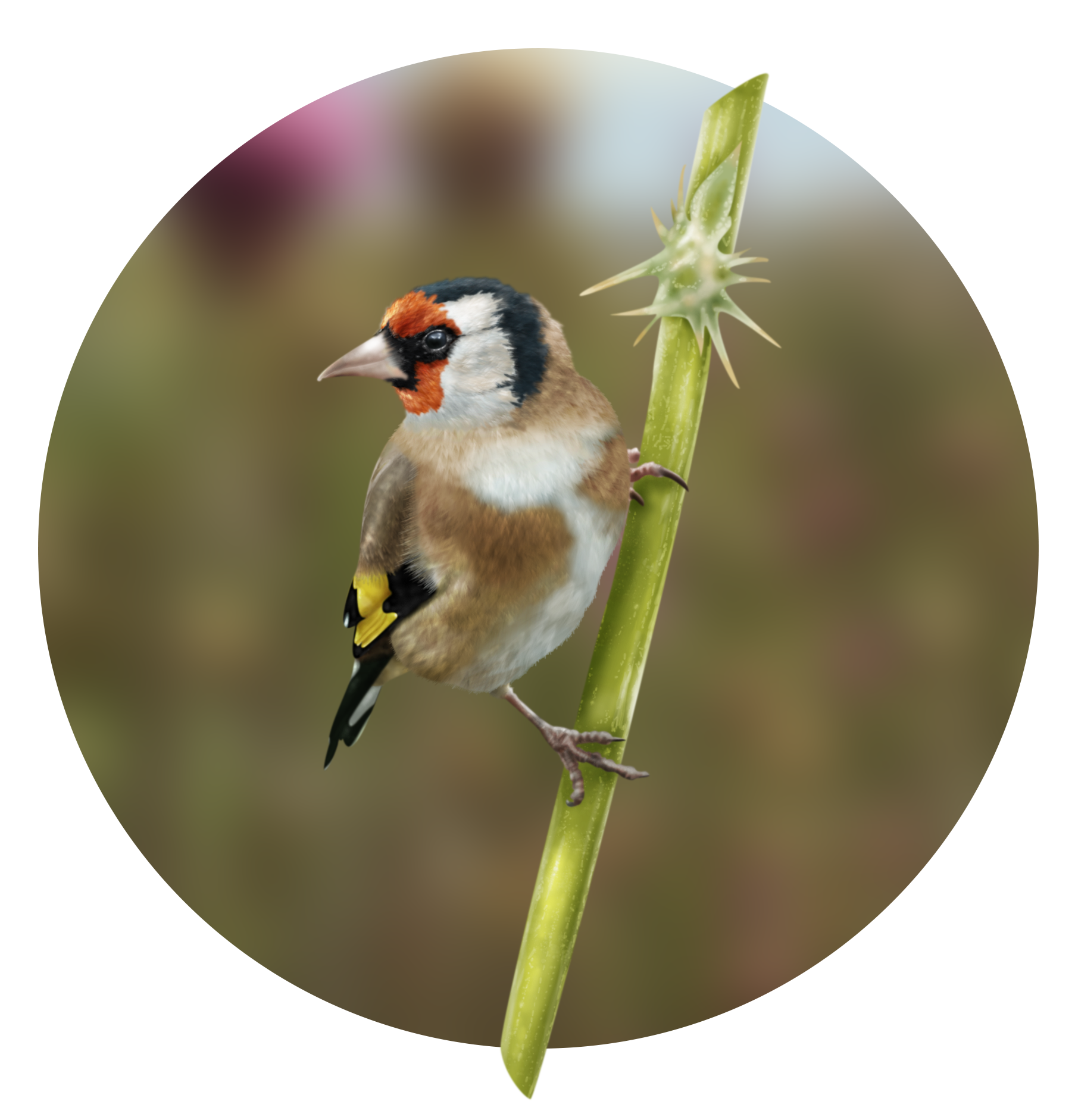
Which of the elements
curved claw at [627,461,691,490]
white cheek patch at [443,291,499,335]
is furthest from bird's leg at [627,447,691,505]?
white cheek patch at [443,291,499,335]

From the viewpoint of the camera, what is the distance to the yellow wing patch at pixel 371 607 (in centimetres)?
189

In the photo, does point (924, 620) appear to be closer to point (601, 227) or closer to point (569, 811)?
point (569, 811)

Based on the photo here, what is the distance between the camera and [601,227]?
189 centimetres

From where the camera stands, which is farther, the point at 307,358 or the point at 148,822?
the point at 148,822

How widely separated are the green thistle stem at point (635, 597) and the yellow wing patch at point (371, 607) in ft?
1.28

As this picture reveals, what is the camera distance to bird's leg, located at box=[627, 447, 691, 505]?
192cm

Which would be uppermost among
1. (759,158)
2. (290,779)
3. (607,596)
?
(759,158)

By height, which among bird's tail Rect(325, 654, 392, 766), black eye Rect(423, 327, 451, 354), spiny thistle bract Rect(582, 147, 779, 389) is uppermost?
spiny thistle bract Rect(582, 147, 779, 389)

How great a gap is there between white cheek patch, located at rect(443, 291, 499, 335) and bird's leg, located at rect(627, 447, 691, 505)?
0.35 metres

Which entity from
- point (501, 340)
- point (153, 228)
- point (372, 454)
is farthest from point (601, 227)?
point (153, 228)

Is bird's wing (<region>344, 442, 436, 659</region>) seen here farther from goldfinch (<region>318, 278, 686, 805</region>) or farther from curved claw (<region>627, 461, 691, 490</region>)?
curved claw (<region>627, 461, 691, 490</region>)

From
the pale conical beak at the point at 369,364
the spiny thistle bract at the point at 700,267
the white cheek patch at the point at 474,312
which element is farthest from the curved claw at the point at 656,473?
the pale conical beak at the point at 369,364

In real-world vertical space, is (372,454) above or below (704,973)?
above

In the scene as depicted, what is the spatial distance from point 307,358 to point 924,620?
1.25 metres
